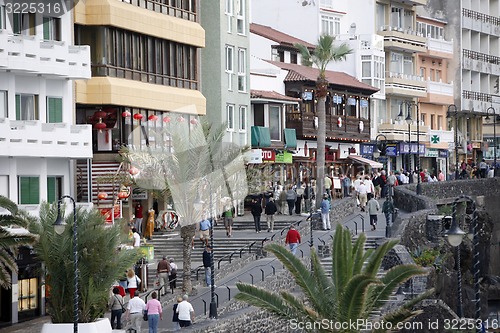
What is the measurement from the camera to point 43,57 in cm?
4912

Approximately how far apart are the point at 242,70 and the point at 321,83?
4.96 metres

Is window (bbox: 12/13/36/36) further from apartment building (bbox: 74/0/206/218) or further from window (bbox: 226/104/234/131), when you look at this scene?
window (bbox: 226/104/234/131)

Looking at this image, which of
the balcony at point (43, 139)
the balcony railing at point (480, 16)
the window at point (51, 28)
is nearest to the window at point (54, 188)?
the balcony at point (43, 139)

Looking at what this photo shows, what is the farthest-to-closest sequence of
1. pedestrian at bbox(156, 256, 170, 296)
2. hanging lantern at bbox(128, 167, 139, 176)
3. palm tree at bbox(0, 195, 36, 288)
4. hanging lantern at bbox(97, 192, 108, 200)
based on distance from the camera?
hanging lantern at bbox(128, 167, 139, 176) → hanging lantern at bbox(97, 192, 108, 200) → pedestrian at bbox(156, 256, 170, 296) → palm tree at bbox(0, 195, 36, 288)

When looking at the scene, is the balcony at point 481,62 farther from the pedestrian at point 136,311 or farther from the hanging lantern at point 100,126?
the pedestrian at point 136,311

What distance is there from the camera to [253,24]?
8694 centimetres

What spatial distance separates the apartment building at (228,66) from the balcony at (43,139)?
17940mm

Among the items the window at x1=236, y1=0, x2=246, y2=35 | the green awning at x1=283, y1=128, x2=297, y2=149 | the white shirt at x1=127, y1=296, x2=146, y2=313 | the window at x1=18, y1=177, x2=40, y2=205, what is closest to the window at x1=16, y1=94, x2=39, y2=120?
the window at x1=18, y1=177, x2=40, y2=205

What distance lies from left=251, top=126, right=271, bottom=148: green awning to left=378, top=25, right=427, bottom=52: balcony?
24.4 meters

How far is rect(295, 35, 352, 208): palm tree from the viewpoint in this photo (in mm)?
69312

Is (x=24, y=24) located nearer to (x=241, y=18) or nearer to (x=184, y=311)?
(x=184, y=311)

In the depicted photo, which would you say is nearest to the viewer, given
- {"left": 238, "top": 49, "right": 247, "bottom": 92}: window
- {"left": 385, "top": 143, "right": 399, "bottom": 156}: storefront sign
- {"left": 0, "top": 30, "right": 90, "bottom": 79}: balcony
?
{"left": 0, "top": 30, "right": 90, "bottom": 79}: balcony

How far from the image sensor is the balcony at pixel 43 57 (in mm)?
47078

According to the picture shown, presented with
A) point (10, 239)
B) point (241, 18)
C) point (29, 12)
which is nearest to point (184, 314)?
point (10, 239)
